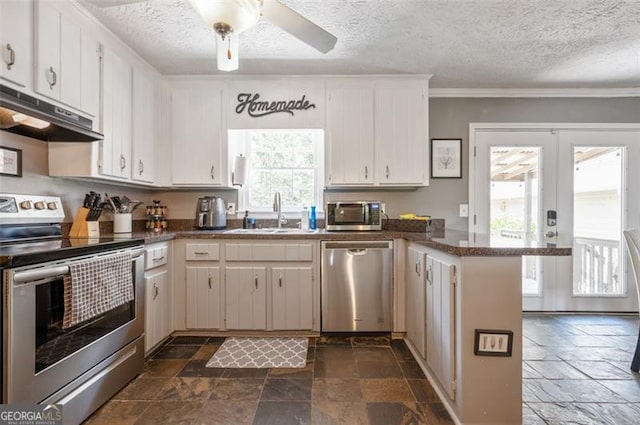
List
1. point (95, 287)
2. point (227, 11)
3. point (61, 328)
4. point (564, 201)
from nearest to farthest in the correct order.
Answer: point (227, 11) < point (61, 328) < point (95, 287) < point (564, 201)

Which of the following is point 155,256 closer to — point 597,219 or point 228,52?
point 228,52

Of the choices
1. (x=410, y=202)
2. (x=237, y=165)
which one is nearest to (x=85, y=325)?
(x=237, y=165)

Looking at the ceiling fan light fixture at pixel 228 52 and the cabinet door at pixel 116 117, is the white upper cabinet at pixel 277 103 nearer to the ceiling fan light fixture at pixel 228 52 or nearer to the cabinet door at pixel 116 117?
the cabinet door at pixel 116 117

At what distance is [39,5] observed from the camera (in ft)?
5.39

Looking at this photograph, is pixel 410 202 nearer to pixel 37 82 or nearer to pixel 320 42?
pixel 320 42

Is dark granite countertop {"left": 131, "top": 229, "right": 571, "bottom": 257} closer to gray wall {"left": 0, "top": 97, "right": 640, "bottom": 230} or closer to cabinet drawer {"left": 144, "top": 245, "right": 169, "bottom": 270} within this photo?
cabinet drawer {"left": 144, "top": 245, "right": 169, "bottom": 270}

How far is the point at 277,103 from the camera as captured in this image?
9.55ft

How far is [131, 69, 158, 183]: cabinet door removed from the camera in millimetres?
2547

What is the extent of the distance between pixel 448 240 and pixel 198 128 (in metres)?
2.50

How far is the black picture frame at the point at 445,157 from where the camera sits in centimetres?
324

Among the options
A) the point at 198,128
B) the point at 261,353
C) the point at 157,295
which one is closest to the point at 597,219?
the point at 261,353

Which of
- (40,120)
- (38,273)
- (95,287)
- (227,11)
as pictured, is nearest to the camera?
(227,11)

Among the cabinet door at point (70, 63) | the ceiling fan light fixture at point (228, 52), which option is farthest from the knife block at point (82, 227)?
the ceiling fan light fixture at point (228, 52)

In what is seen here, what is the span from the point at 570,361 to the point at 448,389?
1.31 meters
